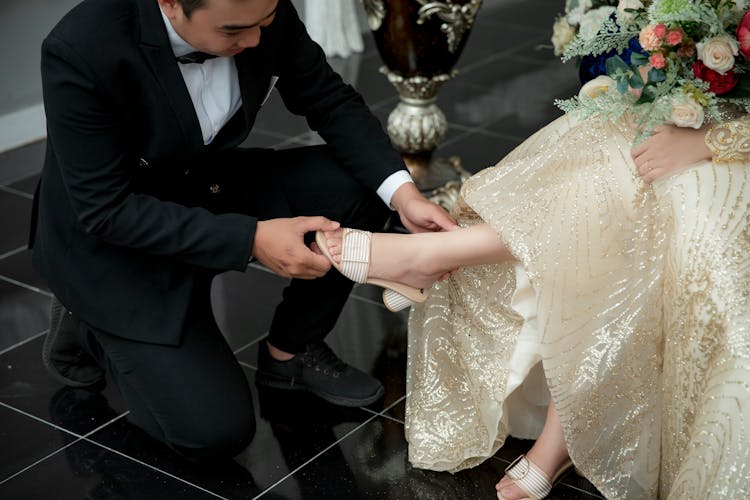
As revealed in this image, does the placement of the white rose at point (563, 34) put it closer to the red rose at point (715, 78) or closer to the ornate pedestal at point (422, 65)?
the ornate pedestal at point (422, 65)

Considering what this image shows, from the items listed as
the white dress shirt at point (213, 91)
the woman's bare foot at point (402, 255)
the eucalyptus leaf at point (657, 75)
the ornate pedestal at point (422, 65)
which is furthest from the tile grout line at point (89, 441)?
the ornate pedestal at point (422, 65)

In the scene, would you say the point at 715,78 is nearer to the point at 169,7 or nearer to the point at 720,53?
the point at 720,53

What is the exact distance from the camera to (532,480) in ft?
7.36

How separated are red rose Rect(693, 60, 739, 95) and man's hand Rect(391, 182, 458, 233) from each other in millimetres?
573

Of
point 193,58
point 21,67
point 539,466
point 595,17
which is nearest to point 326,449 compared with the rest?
point 539,466

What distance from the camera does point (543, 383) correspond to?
7.77ft

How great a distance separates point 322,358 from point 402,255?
0.46 m

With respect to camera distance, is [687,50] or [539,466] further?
[539,466]

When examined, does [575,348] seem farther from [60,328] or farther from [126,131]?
[60,328]

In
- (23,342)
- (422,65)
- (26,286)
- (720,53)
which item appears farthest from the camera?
(422,65)

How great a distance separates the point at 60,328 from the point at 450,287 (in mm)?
893

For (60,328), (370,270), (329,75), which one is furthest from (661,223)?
(60,328)

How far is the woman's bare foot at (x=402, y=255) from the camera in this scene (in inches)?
88.5

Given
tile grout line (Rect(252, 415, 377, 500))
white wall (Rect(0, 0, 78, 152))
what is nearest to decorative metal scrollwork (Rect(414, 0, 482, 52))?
tile grout line (Rect(252, 415, 377, 500))
